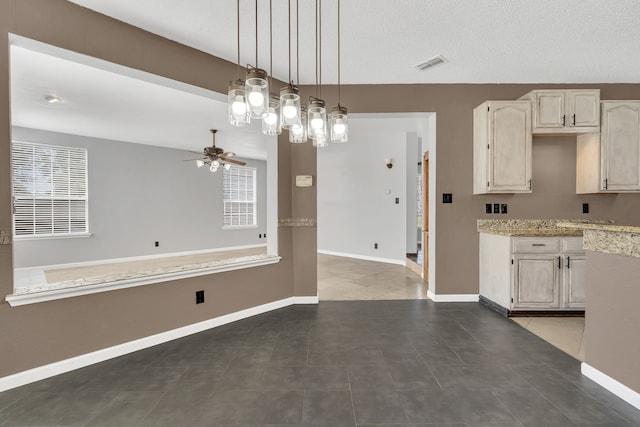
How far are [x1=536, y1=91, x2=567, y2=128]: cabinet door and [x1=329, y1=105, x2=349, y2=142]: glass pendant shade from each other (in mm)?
2520

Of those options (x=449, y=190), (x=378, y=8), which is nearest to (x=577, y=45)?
(x=449, y=190)

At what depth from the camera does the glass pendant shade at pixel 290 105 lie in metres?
1.66

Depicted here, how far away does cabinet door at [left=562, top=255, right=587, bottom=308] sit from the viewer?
9.73 ft

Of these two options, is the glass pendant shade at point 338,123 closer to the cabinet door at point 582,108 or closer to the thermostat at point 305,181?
the thermostat at point 305,181

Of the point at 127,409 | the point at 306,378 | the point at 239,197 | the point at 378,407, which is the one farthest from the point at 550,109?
the point at 239,197

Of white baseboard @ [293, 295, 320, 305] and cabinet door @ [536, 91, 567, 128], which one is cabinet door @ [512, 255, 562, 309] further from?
white baseboard @ [293, 295, 320, 305]

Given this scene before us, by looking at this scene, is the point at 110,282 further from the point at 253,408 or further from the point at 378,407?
the point at 378,407

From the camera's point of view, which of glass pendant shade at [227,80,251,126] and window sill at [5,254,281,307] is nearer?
glass pendant shade at [227,80,251,126]

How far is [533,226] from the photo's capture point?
11.3 ft

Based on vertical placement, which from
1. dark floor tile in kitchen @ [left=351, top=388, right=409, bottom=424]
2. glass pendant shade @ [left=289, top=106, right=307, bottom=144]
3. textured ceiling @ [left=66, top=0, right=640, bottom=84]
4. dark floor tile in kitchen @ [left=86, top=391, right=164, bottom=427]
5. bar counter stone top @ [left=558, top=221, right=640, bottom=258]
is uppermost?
textured ceiling @ [left=66, top=0, right=640, bottom=84]

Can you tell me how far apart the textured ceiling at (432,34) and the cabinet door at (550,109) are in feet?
0.89

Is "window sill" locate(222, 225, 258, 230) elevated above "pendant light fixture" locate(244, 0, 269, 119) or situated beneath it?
situated beneath

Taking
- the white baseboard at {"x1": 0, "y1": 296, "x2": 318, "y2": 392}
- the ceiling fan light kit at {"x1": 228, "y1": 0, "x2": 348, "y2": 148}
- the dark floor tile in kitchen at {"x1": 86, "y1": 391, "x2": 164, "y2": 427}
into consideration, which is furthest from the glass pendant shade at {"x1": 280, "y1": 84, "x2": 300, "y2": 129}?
the white baseboard at {"x1": 0, "y1": 296, "x2": 318, "y2": 392}

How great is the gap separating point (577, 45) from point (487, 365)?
2950 mm
